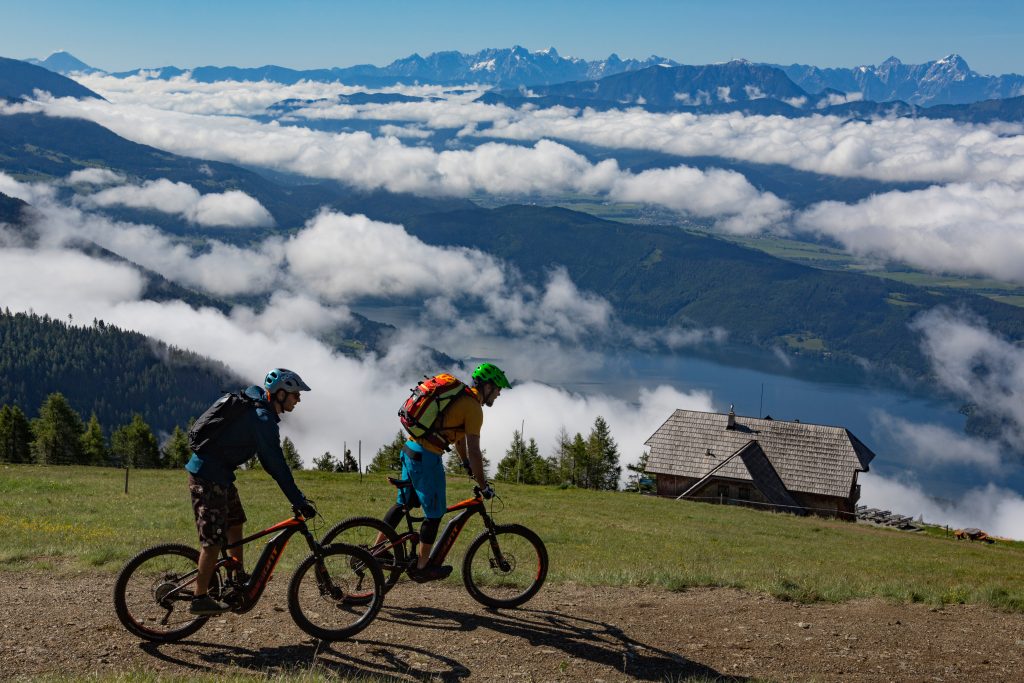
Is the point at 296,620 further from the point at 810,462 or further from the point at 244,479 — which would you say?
the point at 810,462

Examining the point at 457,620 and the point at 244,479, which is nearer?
the point at 457,620

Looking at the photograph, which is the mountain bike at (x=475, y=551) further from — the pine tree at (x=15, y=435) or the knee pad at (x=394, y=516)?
the pine tree at (x=15, y=435)

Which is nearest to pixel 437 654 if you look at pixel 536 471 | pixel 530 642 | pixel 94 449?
pixel 530 642

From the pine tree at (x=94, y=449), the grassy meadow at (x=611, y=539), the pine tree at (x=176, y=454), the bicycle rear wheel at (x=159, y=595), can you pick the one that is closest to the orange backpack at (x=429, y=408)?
the bicycle rear wheel at (x=159, y=595)

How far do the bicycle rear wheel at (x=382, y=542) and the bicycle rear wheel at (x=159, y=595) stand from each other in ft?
5.63

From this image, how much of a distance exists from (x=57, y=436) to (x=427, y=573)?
84468mm

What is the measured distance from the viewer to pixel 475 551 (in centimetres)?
1065

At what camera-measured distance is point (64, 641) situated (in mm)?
8648

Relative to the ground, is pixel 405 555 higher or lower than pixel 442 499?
lower

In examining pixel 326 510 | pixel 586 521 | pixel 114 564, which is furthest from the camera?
pixel 586 521

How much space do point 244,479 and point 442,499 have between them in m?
35.9

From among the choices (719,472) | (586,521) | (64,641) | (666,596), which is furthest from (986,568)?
(719,472)

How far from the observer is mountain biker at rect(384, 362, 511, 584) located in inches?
394

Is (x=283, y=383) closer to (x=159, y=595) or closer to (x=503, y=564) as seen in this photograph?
(x=159, y=595)
